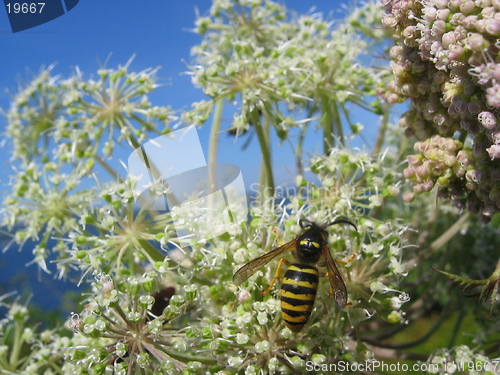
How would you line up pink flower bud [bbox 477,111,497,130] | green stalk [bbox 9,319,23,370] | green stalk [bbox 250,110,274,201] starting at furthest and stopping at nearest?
green stalk [bbox 250,110,274,201], green stalk [bbox 9,319,23,370], pink flower bud [bbox 477,111,497,130]

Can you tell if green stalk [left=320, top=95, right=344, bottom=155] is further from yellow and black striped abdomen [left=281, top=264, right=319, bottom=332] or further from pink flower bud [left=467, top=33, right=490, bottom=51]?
pink flower bud [left=467, top=33, right=490, bottom=51]

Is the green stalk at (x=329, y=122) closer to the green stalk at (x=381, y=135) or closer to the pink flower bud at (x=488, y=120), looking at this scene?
the green stalk at (x=381, y=135)

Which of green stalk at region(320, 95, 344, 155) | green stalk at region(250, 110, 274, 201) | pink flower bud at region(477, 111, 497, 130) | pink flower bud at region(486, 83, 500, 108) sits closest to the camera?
pink flower bud at region(486, 83, 500, 108)

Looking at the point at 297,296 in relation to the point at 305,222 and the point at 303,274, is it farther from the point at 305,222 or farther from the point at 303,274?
the point at 305,222

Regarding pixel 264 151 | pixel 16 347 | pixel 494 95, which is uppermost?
pixel 494 95

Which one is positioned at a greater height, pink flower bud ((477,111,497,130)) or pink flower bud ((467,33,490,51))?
pink flower bud ((467,33,490,51))

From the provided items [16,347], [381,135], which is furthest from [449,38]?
[16,347]

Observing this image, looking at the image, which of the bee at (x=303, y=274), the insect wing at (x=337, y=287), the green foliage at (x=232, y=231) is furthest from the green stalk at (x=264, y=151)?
the insect wing at (x=337, y=287)

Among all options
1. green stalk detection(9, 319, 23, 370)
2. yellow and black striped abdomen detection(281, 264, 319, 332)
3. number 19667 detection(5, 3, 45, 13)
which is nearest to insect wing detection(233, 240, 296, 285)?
yellow and black striped abdomen detection(281, 264, 319, 332)
